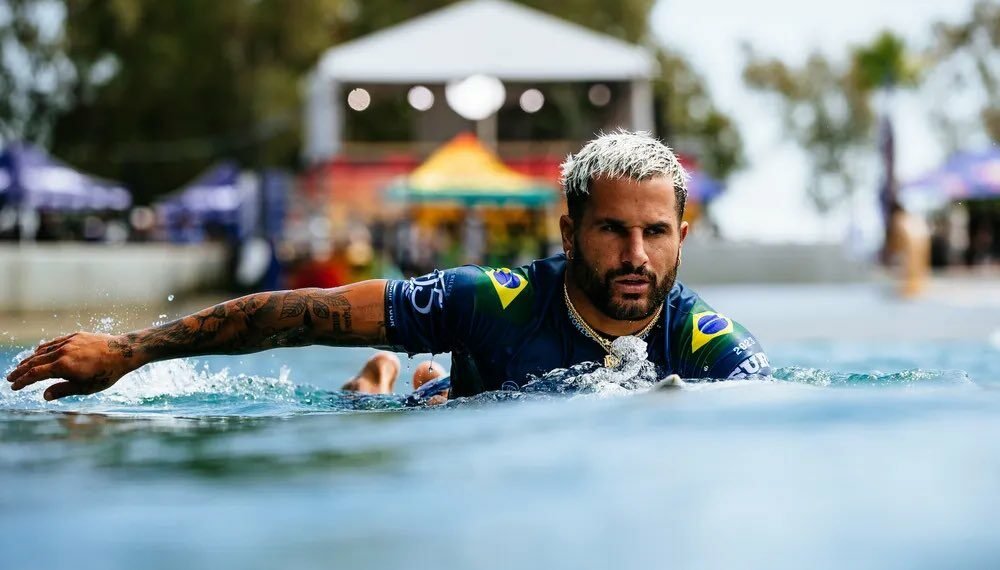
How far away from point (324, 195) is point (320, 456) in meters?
30.6

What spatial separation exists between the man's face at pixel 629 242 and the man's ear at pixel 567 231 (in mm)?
101

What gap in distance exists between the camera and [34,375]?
4273mm

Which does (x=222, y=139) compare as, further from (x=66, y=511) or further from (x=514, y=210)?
(x=66, y=511)

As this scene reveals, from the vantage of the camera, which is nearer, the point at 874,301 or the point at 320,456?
the point at 320,456

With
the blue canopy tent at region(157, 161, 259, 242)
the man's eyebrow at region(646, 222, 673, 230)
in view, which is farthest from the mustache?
the blue canopy tent at region(157, 161, 259, 242)

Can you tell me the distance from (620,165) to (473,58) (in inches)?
1233

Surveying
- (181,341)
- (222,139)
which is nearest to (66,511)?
(181,341)

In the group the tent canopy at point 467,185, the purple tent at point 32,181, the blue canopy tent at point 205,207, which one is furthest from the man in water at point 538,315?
the blue canopy tent at point 205,207

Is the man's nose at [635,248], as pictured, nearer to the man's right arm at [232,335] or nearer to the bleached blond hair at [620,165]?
the bleached blond hair at [620,165]

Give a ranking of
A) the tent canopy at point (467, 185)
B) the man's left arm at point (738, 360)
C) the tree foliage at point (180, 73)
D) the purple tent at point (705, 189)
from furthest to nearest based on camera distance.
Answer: the tree foliage at point (180, 73) < the purple tent at point (705, 189) < the tent canopy at point (467, 185) < the man's left arm at point (738, 360)

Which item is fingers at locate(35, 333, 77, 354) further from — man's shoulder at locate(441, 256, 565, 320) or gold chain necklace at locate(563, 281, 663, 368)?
gold chain necklace at locate(563, 281, 663, 368)

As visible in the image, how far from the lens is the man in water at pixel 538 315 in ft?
14.4

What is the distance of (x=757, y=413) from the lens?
119 inches

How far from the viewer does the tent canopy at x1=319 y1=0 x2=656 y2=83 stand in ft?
114
